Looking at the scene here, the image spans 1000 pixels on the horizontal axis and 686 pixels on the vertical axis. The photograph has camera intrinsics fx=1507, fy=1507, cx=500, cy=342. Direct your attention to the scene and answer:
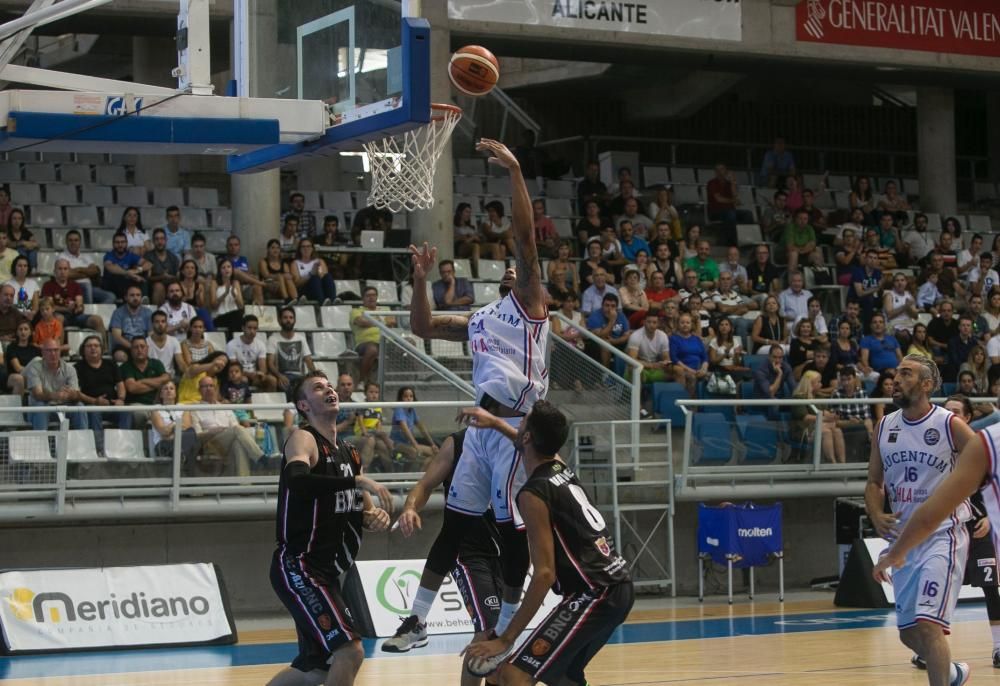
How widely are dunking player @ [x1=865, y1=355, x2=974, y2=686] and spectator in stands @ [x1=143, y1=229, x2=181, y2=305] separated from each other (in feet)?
31.0

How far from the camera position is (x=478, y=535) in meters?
8.26

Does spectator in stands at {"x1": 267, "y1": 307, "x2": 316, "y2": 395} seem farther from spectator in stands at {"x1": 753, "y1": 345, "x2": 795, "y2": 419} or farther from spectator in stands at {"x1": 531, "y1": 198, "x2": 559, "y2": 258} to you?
spectator in stands at {"x1": 753, "y1": 345, "x2": 795, "y2": 419}

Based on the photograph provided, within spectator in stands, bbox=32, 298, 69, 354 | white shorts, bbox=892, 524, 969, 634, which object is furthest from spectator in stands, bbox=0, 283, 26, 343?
white shorts, bbox=892, 524, 969, 634

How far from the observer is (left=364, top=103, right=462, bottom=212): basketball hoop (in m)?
10.9

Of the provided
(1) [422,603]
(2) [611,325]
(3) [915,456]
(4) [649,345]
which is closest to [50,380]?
(2) [611,325]

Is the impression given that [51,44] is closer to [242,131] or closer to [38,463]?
[38,463]

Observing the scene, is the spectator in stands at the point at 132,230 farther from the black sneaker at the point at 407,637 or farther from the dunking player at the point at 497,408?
the black sneaker at the point at 407,637

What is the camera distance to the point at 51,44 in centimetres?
2605

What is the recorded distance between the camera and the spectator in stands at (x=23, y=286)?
15.5 m

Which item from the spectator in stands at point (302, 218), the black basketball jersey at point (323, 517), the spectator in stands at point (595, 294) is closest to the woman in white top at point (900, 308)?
the spectator in stands at point (595, 294)

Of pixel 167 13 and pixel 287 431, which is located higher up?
pixel 167 13

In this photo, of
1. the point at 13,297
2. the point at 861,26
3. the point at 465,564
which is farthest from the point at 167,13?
the point at 465,564

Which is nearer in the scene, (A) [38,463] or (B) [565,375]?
(A) [38,463]

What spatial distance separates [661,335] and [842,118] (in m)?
14.5
